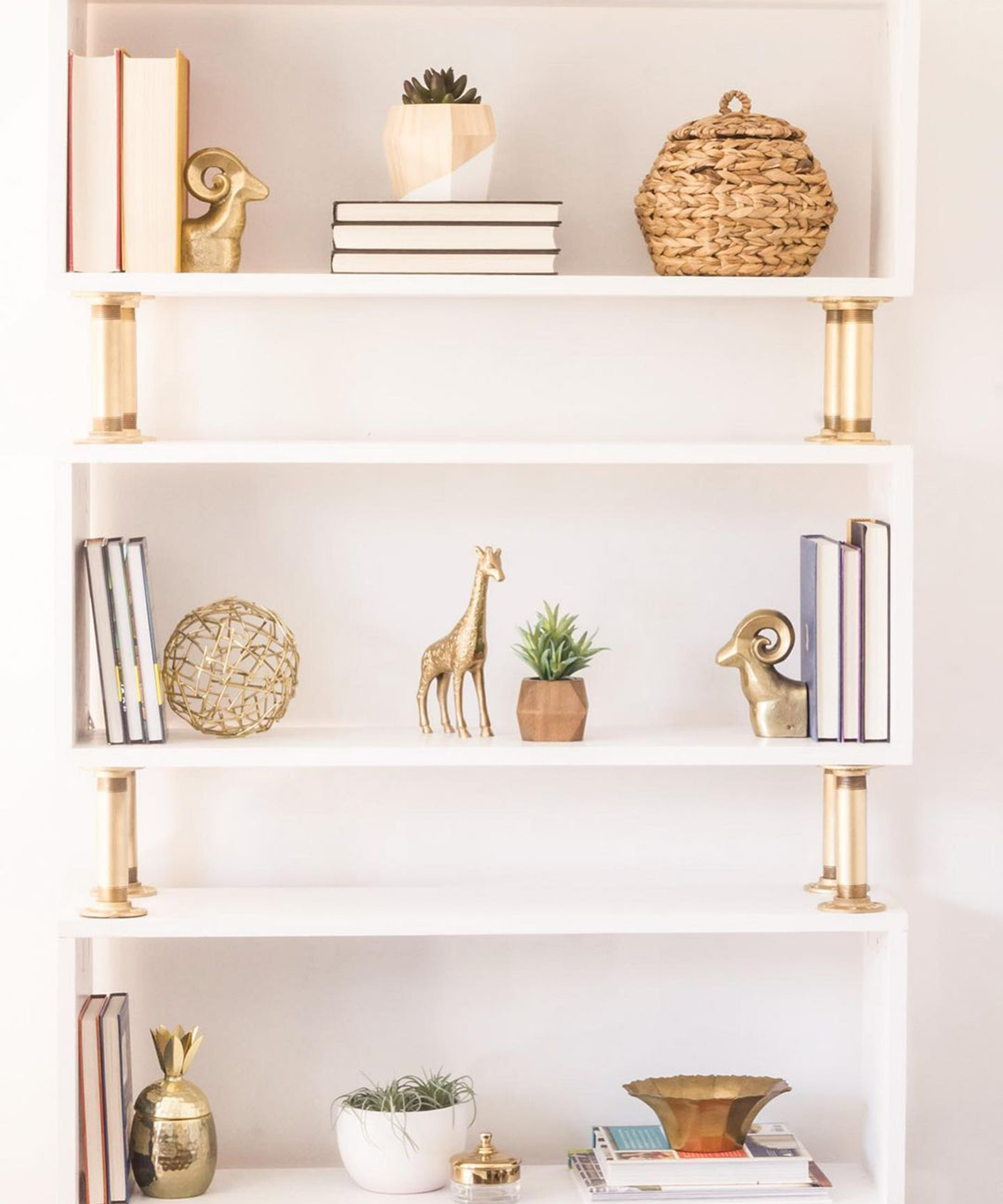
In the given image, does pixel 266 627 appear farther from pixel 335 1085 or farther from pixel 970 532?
pixel 970 532

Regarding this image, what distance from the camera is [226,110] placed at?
1881 millimetres

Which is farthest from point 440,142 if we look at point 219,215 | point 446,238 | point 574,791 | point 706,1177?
point 706,1177

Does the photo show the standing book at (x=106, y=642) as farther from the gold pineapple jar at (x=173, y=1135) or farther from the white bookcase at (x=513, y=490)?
the gold pineapple jar at (x=173, y=1135)

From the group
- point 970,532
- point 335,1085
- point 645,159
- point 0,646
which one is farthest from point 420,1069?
point 645,159

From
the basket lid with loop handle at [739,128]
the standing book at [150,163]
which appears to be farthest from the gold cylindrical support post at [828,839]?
the standing book at [150,163]

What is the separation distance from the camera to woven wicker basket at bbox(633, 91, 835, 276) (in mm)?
1710

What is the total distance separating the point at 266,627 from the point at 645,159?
72cm

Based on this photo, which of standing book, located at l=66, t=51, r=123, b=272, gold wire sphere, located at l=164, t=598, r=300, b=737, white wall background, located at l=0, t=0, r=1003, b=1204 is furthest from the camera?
white wall background, located at l=0, t=0, r=1003, b=1204

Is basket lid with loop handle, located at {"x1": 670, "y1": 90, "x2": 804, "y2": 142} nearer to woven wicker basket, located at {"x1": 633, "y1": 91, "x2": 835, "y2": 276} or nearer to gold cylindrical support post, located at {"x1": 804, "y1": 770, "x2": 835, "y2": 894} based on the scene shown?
woven wicker basket, located at {"x1": 633, "y1": 91, "x2": 835, "y2": 276}

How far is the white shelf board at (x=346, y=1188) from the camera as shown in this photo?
5.80ft

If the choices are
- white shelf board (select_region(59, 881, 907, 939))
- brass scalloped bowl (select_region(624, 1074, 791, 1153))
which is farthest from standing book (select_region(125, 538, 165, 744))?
brass scalloped bowl (select_region(624, 1074, 791, 1153))

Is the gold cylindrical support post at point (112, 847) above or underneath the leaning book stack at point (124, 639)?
underneath

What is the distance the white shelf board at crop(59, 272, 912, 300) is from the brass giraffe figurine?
0.97ft

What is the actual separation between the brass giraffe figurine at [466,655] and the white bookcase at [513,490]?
2.4 inches
